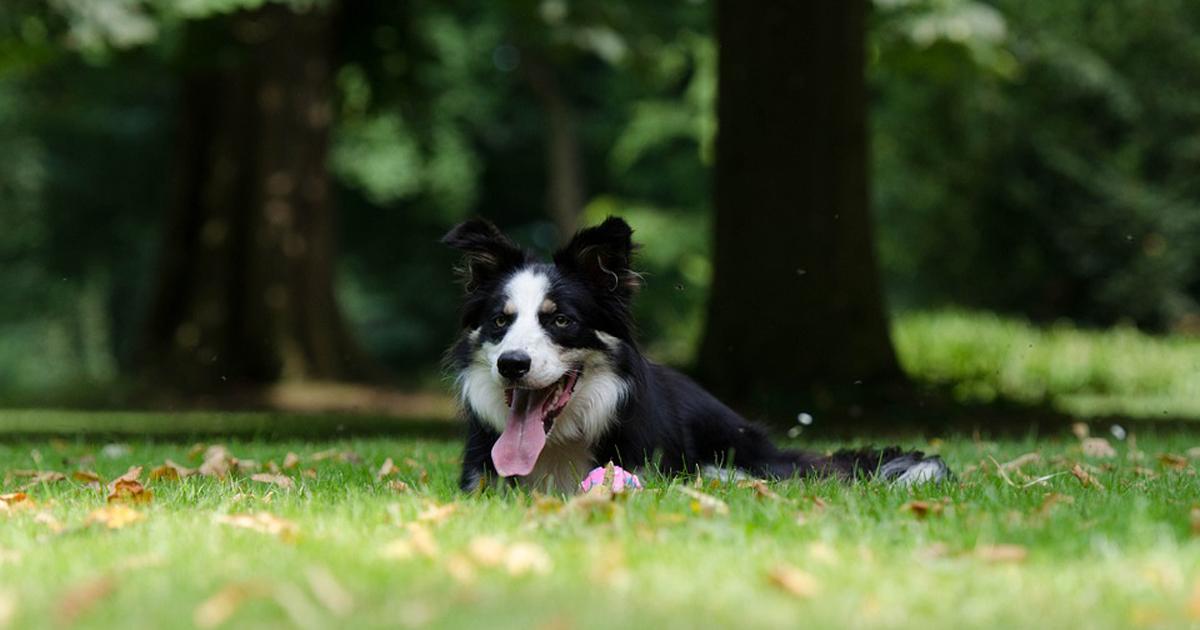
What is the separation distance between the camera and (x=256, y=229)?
55.2 ft

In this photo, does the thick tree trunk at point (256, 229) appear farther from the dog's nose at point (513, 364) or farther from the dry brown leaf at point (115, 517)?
the dry brown leaf at point (115, 517)

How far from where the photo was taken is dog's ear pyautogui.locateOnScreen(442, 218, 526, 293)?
6027 mm

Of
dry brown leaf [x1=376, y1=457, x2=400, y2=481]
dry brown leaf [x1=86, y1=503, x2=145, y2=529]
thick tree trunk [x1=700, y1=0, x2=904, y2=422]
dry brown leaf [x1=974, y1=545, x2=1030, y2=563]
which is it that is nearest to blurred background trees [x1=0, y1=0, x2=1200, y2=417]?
thick tree trunk [x1=700, y1=0, x2=904, y2=422]

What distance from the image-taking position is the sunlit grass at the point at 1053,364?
13789 mm

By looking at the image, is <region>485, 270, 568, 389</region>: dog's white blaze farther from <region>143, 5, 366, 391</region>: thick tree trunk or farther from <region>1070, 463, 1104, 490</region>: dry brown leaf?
<region>143, 5, 366, 391</region>: thick tree trunk

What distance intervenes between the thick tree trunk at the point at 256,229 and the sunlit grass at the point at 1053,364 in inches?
Result: 275

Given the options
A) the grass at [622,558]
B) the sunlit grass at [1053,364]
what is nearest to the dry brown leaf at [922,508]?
the grass at [622,558]

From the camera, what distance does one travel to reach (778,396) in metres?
11.3

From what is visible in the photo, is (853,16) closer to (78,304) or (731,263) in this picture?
(731,263)

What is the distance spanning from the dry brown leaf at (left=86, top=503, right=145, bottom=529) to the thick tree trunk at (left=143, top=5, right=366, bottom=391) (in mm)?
11331

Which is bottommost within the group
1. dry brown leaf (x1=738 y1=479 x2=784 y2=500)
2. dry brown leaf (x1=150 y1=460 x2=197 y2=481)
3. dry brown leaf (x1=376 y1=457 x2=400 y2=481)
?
dry brown leaf (x1=376 y1=457 x2=400 y2=481)

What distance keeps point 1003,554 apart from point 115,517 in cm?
288

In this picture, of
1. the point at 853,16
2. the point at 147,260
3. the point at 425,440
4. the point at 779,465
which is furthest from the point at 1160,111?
the point at 147,260

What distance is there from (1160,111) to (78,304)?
2598cm
